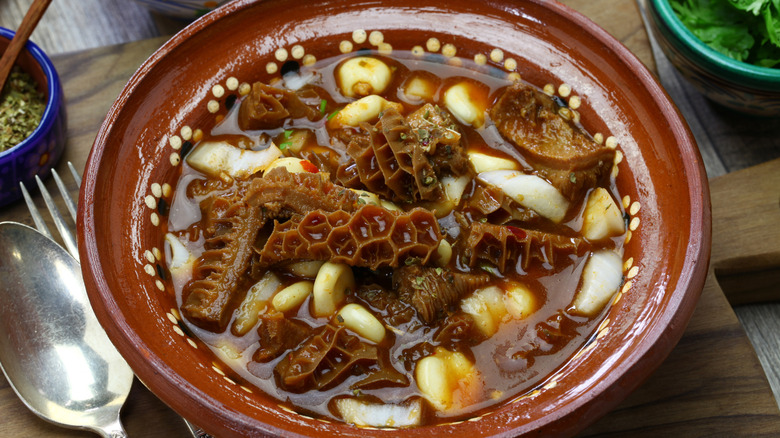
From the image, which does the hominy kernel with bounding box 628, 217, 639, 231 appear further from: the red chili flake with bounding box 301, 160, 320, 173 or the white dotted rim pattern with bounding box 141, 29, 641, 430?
the red chili flake with bounding box 301, 160, 320, 173

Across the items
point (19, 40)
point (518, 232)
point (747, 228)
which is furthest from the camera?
point (19, 40)

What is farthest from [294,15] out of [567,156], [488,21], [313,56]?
[567,156]

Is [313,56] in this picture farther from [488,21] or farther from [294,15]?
[488,21]

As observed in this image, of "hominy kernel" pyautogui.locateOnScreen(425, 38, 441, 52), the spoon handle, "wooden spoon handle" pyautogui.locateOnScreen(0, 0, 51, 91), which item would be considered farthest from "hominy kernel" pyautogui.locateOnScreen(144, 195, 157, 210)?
"hominy kernel" pyautogui.locateOnScreen(425, 38, 441, 52)

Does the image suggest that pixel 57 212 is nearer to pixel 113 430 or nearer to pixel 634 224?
pixel 113 430

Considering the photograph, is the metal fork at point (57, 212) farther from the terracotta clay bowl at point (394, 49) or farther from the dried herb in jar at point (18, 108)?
the terracotta clay bowl at point (394, 49)

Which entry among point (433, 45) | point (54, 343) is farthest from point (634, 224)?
point (54, 343)
